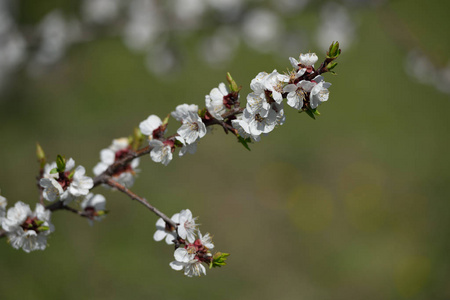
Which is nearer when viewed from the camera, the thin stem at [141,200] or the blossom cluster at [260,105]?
the blossom cluster at [260,105]

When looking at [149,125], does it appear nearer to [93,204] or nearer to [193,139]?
[193,139]

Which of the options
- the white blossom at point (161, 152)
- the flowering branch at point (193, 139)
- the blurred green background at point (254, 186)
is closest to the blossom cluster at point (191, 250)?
the flowering branch at point (193, 139)

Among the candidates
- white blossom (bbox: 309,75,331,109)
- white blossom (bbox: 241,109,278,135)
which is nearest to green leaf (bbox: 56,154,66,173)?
white blossom (bbox: 241,109,278,135)

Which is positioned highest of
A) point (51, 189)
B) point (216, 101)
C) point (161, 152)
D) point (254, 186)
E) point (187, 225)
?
point (254, 186)

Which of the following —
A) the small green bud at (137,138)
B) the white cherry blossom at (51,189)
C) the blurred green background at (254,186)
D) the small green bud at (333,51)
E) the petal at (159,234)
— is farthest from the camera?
the blurred green background at (254,186)

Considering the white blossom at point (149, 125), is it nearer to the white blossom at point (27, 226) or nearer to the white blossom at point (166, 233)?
the white blossom at point (166, 233)

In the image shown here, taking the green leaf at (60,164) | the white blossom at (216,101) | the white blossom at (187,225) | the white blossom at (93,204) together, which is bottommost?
the white blossom at (187,225)

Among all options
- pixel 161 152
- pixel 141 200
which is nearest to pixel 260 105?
pixel 161 152

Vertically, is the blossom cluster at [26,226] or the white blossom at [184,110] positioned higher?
the white blossom at [184,110]
